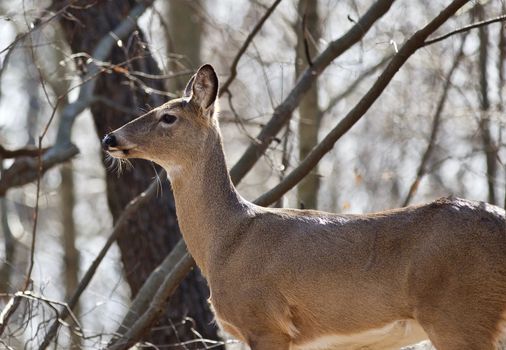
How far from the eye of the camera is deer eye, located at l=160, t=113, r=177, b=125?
9.36 m

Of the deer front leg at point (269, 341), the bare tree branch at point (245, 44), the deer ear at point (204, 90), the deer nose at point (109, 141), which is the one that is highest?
the bare tree branch at point (245, 44)

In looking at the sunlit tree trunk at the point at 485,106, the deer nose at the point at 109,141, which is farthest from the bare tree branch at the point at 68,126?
the sunlit tree trunk at the point at 485,106

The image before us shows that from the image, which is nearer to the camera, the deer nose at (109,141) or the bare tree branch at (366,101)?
the deer nose at (109,141)

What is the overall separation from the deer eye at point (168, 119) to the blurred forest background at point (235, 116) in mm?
866

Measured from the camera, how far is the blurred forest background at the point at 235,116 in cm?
1022

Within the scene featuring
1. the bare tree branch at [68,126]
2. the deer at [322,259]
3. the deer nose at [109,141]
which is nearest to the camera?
the deer at [322,259]

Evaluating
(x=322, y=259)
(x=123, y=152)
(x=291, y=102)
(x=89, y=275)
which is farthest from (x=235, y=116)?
(x=322, y=259)

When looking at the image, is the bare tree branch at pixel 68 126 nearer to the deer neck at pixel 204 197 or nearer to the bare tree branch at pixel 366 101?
the deer neck at pixel 204 197

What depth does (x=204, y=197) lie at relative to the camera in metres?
9.38

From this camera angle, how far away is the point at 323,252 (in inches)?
336

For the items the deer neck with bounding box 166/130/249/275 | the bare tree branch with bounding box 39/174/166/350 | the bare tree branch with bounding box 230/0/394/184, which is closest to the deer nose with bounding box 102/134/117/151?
the deer neck with bounding box 166/130/249/275

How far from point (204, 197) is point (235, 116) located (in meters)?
2.00

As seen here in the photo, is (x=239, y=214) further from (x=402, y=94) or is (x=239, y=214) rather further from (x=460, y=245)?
(x=402, y=94)

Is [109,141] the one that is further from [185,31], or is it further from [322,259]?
[185,31]
